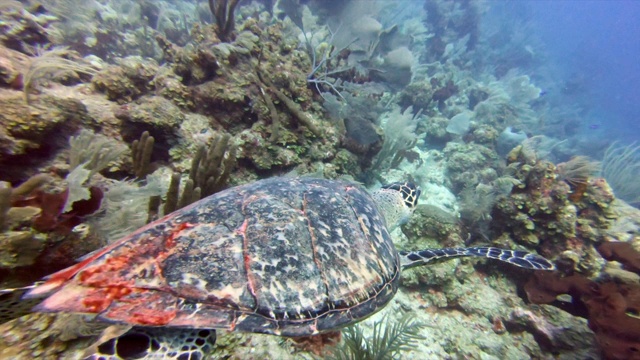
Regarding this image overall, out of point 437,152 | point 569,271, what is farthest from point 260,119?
point 437,152

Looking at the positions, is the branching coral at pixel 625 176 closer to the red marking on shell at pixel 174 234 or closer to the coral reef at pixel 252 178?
the coral reef at pixel 252 178

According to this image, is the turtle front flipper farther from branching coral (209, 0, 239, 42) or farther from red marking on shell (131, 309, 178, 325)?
branching coral (209, 0, 239, 42)

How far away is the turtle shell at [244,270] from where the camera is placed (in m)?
1.42

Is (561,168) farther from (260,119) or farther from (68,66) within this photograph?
(68,66)

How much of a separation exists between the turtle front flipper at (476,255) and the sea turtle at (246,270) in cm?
62

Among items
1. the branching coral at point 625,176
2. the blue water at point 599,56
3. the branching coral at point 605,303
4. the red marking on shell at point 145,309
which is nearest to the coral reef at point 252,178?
the branching coral at point 605,303

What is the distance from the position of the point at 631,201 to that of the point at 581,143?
509 inches

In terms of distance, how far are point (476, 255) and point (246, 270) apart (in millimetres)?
2704

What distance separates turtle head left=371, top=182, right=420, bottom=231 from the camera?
12.1ft

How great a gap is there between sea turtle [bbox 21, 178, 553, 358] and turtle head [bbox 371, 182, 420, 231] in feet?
4.11

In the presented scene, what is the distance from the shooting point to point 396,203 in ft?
12.3

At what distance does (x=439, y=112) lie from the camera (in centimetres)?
1043

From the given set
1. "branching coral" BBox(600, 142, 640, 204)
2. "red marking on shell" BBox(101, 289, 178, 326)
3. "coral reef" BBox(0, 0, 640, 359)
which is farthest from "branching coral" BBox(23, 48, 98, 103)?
"branching coral" BBox(600, 142, 640, 204)

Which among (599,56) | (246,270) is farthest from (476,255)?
(599,56)
